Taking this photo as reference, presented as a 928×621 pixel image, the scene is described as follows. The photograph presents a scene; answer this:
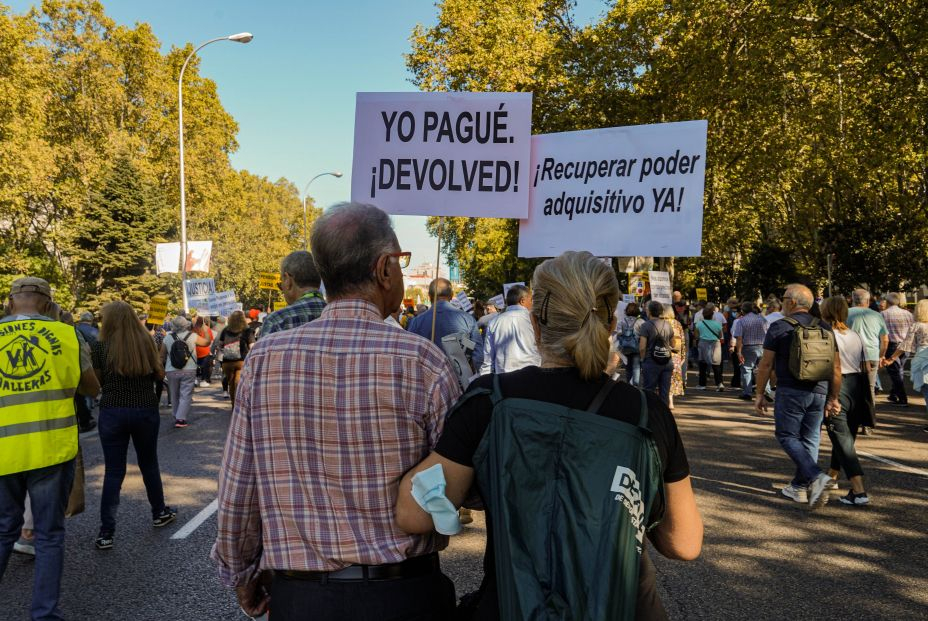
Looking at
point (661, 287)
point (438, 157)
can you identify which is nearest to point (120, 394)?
point (438, 157)

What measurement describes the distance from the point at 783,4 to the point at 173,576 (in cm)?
1363

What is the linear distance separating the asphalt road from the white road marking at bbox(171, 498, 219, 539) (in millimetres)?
50

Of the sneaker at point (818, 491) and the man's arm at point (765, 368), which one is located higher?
the man's arm at point (765, 368)

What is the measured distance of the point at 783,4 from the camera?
45.1ft

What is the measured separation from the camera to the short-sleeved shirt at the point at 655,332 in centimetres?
1106

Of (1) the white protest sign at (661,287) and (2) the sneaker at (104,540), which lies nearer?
(2) the sneaker at (104,540)

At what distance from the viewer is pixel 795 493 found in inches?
263

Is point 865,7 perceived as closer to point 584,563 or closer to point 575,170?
point 575,170

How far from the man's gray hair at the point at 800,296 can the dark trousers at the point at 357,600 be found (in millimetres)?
5521

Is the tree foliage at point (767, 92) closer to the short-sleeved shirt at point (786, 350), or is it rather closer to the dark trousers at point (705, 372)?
the dark trousers at point (705, 372)

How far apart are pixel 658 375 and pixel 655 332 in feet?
2.28

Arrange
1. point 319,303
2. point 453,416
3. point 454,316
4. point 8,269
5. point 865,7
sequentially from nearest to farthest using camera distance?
point 453,416
point 319,303
point 454,316
point 865,7
point 8,269

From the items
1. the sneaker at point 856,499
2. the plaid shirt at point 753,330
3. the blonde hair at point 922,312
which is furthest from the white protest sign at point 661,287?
the sneaker at point 856,499

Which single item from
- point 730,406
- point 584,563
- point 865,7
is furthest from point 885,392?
point 584,563
